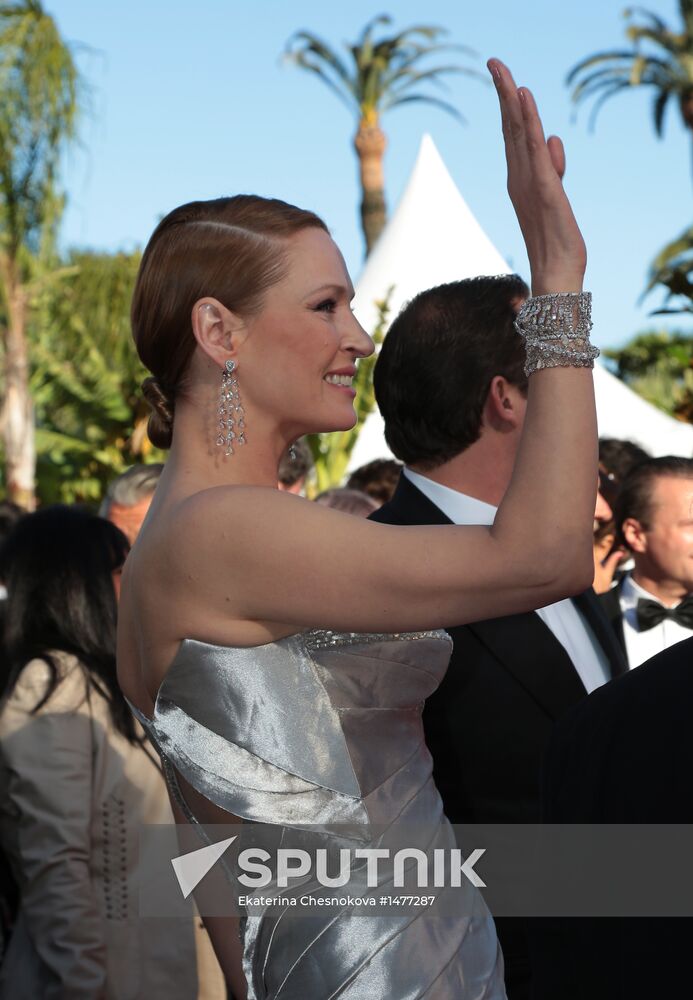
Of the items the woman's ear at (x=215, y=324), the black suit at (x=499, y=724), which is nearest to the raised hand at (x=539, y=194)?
the woman's ear at (x=215, y=324)

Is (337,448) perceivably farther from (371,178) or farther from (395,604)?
(371,178)

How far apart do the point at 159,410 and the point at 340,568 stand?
25.4 inches

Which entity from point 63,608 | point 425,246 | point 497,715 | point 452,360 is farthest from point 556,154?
point 425,246

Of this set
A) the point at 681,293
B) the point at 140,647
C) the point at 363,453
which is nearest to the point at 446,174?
the point at 363,453

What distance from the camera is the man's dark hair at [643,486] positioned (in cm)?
521

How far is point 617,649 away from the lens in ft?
9.82

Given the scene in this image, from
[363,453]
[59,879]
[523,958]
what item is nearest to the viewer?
[523,958]

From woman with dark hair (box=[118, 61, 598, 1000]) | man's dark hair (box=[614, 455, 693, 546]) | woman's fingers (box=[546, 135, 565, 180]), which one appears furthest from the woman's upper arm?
man's dark hair (box=[614, 455, 693, 546])

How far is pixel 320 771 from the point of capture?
1.98 m

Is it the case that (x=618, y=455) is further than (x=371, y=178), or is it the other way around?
(x=371, y=178)

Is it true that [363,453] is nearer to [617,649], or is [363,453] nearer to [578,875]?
[617,649]

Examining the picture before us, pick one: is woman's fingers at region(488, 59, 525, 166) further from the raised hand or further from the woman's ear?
the woman's ear

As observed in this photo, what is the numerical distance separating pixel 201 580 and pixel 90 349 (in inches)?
597

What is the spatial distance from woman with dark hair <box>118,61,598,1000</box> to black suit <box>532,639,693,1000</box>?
0.62ft
